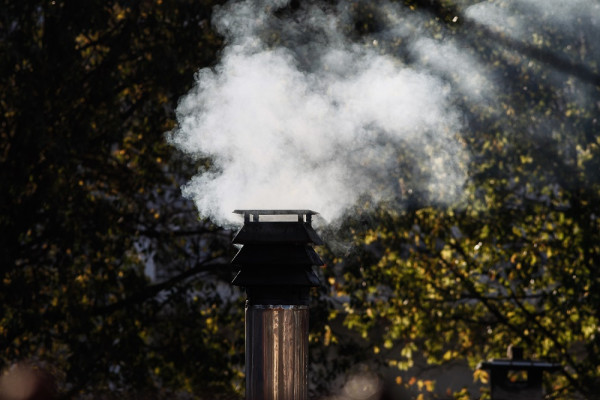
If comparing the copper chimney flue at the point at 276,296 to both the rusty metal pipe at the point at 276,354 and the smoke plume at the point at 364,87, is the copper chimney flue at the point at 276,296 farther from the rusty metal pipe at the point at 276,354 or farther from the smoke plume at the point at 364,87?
the smoke plume at the point at 364,87

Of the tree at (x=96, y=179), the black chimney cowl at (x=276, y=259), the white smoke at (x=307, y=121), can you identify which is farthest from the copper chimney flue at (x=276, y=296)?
the tree at (x=96, y=179)

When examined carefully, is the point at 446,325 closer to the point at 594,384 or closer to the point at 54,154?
the point at 594,384

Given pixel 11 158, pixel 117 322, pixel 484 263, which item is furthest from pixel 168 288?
pixel 484 263

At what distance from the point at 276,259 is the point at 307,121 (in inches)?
123

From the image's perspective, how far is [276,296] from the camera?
14.1 feet

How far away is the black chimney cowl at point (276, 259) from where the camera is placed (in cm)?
432

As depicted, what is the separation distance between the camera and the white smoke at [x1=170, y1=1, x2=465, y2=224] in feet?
19.4

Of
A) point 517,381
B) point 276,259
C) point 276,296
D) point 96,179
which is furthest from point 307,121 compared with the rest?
point 517,381

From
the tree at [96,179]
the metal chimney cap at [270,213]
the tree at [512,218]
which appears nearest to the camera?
the metal chimney cap at [270,213]

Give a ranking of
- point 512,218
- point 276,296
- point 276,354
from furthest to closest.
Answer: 1. point 512,218
2. point 276,296
3. point 276,354

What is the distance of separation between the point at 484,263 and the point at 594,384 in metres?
2.01

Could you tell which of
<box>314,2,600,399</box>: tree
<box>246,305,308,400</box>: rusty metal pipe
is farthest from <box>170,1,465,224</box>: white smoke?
<box>246,305,308,400</box>: rusty metal pipe

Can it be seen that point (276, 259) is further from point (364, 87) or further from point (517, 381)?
point (517, 381)

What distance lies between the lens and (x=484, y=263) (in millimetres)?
11586
